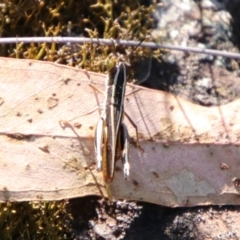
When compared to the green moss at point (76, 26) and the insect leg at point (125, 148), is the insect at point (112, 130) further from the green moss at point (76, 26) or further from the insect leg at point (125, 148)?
the green moss at point (76, 26)

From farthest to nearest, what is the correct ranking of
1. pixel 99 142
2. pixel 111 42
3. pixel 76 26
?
pixel 76 26, pixel 111 42, pixel 99 142

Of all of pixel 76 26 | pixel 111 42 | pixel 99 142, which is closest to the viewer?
pixel 99 142

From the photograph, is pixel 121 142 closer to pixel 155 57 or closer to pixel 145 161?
pixel 145 161

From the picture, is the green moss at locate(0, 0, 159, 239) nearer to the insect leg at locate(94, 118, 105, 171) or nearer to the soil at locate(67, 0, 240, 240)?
the soil at locate(67, 0, 240, 240)

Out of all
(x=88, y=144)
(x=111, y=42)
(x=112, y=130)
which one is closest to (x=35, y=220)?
(x=88, y=144)

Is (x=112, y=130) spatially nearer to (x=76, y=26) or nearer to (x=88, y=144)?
(x=88, y=144)

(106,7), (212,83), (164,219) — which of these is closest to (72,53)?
(106,7)

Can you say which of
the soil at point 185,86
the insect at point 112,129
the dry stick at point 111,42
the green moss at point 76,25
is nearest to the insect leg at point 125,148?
the insect at point 112,129
